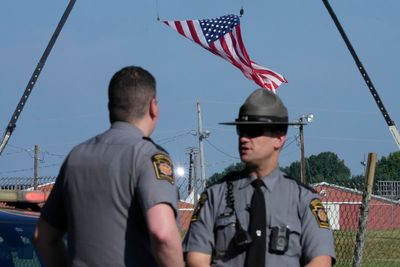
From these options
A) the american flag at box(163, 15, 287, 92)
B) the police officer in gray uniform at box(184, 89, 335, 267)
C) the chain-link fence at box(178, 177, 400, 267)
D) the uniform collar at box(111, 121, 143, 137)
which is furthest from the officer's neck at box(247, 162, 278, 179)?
the american flag at box(163, 15, 287, 92)

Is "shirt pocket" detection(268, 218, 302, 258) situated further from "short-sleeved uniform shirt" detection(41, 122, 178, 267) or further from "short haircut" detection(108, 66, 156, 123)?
"short haircut" detection(108, 66, 156, 123)

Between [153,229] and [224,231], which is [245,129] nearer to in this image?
[224,231]

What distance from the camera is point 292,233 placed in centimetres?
455

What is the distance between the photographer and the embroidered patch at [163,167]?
4293mm

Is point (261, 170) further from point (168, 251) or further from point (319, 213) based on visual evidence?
point (168, 251)

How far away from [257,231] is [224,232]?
143 millimetres

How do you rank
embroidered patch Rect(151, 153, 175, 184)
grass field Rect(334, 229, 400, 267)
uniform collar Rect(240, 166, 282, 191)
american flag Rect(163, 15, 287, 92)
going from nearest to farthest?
1. embroidered patch Rect(151, 153, 175, 184)
2. uniform collar Rect(240, 166, 282, 191)
3. grass field Rect(334, 229, 400, 267)
4. american flag Rect(163, 15, 287, 92)

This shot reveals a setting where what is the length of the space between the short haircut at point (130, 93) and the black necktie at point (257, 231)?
596mm

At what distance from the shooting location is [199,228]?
4.62 metres

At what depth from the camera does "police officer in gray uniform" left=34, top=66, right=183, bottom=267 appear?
4.24 meters

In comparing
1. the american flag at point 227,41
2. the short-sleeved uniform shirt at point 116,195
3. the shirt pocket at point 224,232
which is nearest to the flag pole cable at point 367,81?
the american flag at point 227,41

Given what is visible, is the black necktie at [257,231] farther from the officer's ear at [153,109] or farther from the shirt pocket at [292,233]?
the officer's ear at [153,109]

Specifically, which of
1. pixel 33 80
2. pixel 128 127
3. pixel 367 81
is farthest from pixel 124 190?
pixel 367 81

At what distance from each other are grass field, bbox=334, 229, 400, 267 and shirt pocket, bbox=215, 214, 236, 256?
7.38 metres
